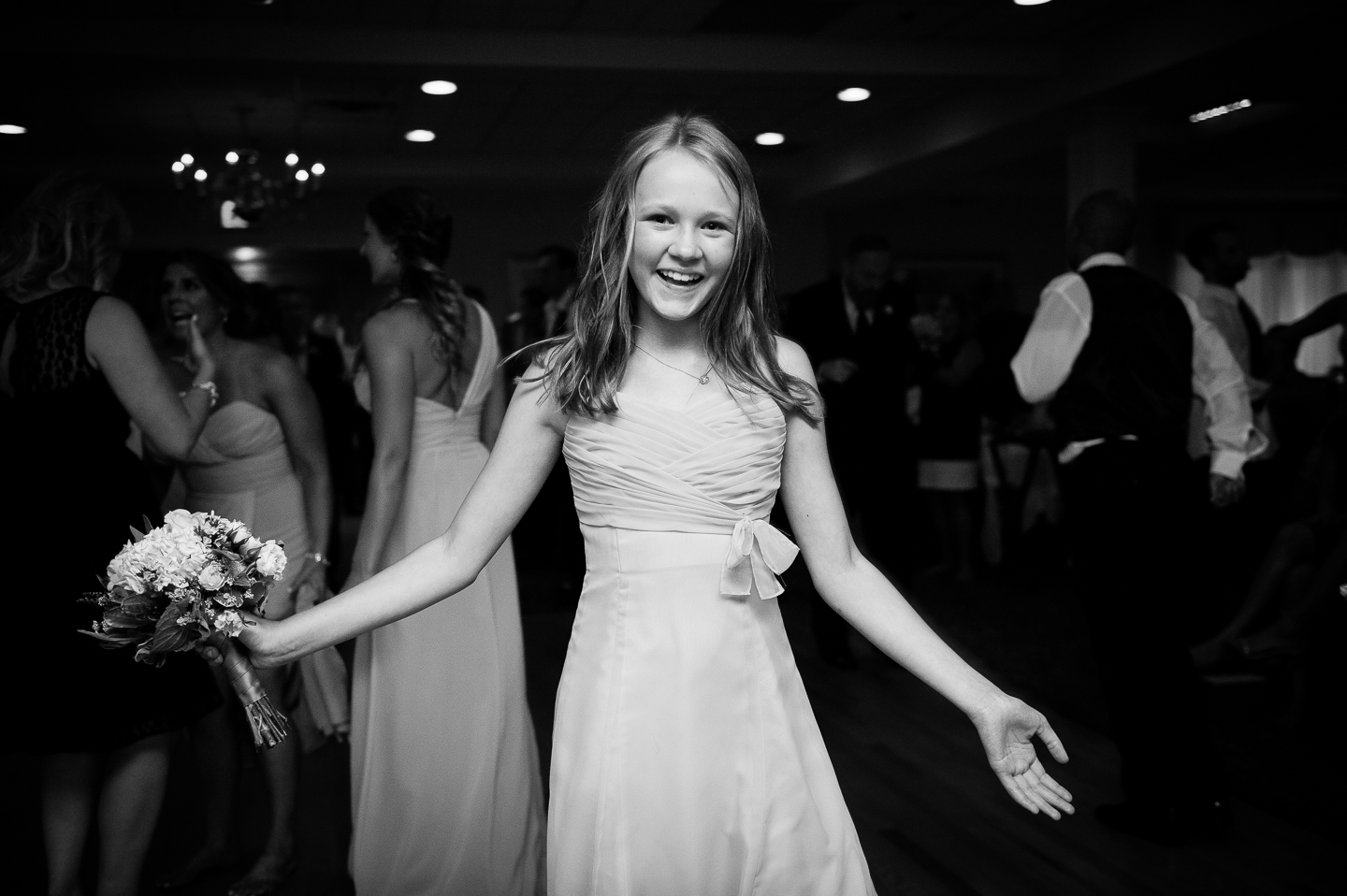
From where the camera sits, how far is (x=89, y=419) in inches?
93.4

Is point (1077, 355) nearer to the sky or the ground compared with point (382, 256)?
nearer to the ground

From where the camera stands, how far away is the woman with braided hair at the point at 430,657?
2.65m

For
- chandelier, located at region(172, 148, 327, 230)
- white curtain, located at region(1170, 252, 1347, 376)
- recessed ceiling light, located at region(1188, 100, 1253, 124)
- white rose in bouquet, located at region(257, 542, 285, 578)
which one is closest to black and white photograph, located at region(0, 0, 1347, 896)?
white rose in bouquet, located at region(257, 542, 285, 578)

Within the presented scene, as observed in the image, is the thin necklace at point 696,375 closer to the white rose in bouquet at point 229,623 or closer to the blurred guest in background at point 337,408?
the white rose in bouquet at point 229,623

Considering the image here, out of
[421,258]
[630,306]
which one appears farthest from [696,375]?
[421,258]

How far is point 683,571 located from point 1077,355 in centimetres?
218

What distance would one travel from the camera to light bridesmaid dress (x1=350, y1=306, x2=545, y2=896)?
2656 mm

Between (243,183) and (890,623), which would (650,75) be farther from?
(890,623)

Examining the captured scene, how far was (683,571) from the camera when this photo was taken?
1593mm

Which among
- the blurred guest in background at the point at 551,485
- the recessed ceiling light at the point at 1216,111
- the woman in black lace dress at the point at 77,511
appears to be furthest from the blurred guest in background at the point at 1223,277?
Answer: the woman in black lace dress at the point at 77,511

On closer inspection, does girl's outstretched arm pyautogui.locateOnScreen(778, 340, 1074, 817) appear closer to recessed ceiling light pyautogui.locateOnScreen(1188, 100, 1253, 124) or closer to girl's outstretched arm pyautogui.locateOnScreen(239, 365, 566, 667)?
girl's outstretched arm pyautogui.locateOnScreen(239, 365, 566, 667)

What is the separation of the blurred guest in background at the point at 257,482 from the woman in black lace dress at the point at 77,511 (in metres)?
0.50

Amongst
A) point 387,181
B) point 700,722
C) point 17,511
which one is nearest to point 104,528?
point 17,511

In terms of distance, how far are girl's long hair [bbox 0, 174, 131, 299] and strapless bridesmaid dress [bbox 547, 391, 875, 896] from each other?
4.42 ft
